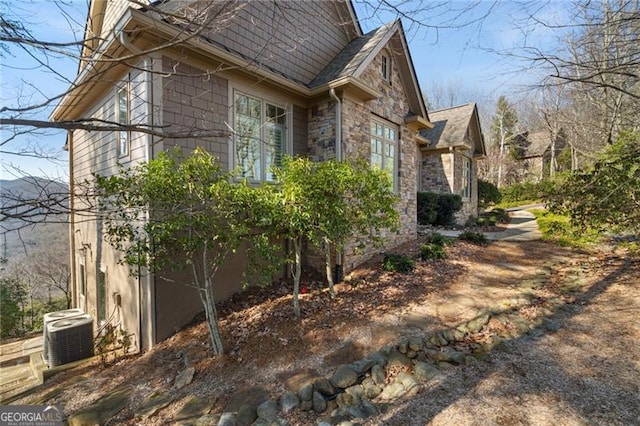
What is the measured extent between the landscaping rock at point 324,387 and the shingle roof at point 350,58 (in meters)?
6.25

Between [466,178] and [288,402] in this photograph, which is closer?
[288,402]

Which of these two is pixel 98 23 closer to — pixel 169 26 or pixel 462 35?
pixel 169 26

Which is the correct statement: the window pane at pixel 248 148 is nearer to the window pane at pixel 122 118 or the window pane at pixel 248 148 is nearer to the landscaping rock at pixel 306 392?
the window pane at pixel 122 118

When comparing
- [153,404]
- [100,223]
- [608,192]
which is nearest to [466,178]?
[608,192]

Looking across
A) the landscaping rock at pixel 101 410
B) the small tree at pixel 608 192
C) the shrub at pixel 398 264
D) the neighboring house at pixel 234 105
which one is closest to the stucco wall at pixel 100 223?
the neighboring house at pixel 234 105

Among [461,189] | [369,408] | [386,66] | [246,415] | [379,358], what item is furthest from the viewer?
[461,189]

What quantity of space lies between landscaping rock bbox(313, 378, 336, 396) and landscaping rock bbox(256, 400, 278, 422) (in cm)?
49

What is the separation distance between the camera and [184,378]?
4.04 metres

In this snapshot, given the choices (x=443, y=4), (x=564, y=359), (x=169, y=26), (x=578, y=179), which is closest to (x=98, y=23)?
(x=169, y=26)

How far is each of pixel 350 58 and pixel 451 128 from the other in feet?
31.0

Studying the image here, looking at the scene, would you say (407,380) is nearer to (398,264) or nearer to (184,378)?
(184,378)

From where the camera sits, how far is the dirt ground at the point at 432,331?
2899 millimetres

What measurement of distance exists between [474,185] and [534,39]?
13.5 meters

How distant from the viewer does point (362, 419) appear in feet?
9.50
